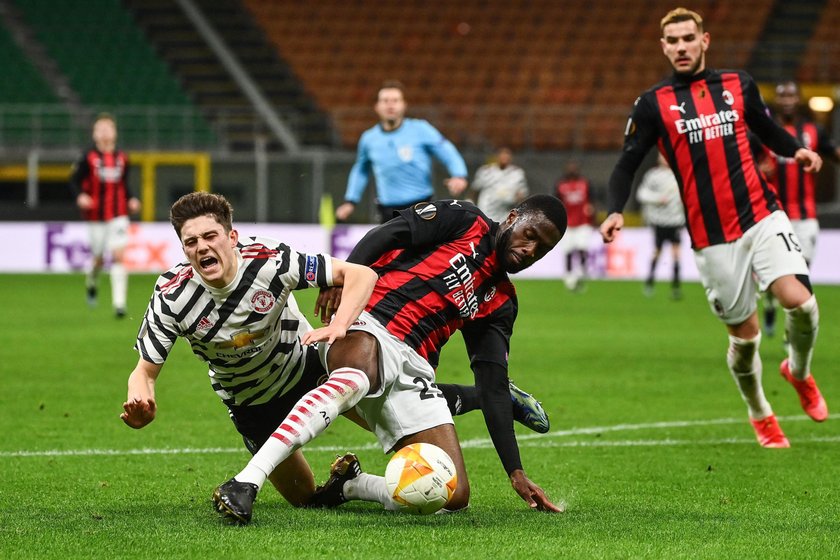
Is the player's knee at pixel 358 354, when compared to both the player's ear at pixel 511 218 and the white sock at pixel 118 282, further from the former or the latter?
the white sock at pixel 118 282

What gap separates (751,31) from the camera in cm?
3045

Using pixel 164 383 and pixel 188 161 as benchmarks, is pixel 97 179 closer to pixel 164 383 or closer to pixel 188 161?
pixel 164 383

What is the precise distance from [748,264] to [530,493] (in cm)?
252

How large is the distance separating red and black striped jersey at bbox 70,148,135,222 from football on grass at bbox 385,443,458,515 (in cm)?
1154

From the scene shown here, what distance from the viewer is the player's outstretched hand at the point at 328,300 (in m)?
5.20

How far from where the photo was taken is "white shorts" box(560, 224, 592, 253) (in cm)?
2206

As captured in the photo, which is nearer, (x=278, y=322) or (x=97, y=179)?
(x=278, y=322)

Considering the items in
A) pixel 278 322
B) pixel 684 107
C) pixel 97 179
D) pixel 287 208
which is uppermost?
pixel 684 107

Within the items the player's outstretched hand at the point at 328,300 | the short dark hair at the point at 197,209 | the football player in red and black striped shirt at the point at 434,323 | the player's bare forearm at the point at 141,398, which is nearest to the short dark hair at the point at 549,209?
the football player in red and black striped shirt at the point at 434,323

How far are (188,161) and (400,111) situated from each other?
564 inches

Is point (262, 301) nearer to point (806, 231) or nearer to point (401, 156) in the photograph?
point (401, 156)

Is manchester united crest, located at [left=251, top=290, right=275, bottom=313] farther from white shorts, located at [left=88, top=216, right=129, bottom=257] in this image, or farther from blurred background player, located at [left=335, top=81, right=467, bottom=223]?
white shorts, located at [left=88, top=216, right=129, bottom=257]

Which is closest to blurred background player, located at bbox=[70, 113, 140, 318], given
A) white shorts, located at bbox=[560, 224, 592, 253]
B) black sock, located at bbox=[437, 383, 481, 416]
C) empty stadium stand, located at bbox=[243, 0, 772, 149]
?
white shorts, located at bbox=[560, 224, 592, 253]

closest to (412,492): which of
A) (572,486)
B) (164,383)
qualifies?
(572,486)
